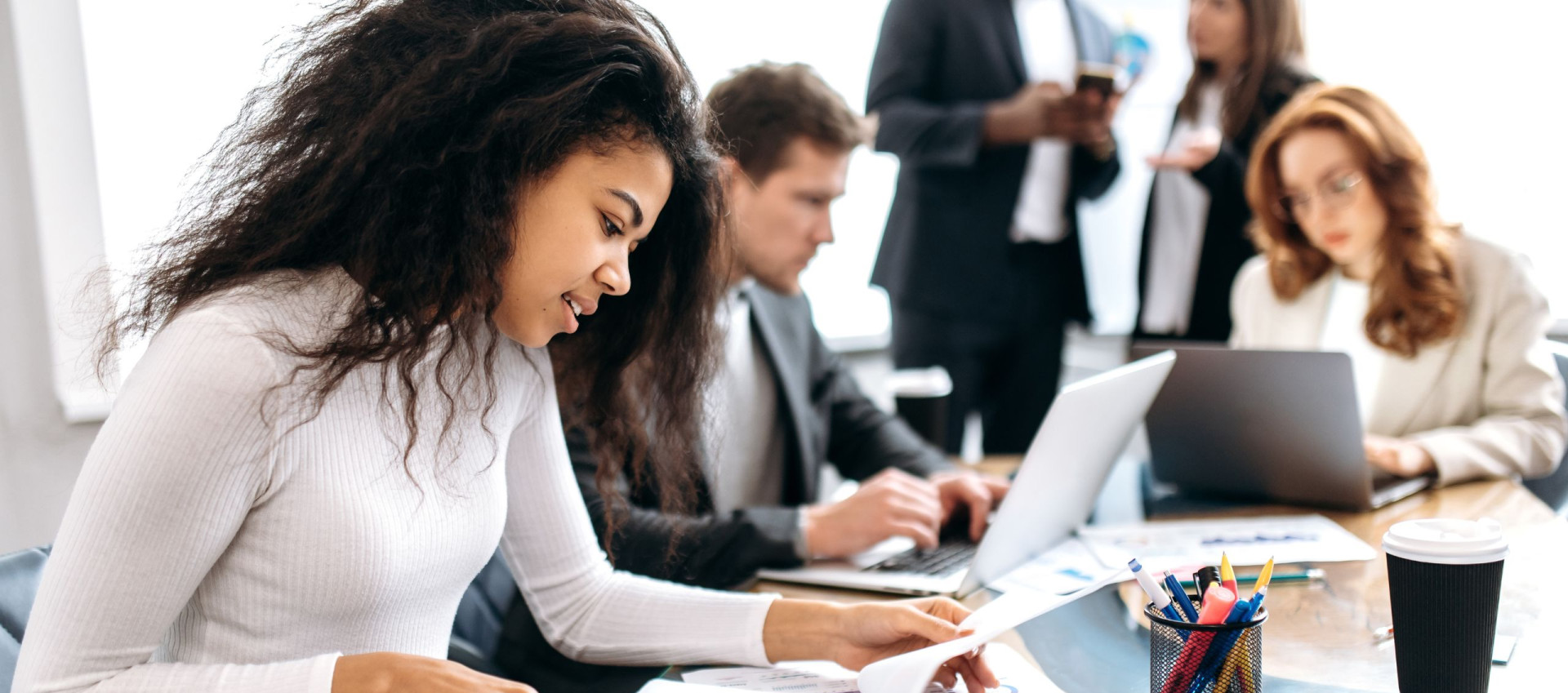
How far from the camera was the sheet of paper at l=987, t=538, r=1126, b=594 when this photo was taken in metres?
1.18

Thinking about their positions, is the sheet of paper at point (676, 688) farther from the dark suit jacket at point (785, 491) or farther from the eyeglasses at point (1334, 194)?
the eyeglasses at point (1334, 194)

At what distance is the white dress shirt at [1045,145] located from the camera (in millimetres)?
2490

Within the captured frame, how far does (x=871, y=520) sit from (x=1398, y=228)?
1.09 meters

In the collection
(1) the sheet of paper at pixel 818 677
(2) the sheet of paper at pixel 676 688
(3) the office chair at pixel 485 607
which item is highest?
(2) the sheet of paper at pixel 676 688

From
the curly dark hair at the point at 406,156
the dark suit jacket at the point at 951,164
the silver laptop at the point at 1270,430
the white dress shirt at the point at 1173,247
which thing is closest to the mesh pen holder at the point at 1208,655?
the curly dark hair at the point at 406,156

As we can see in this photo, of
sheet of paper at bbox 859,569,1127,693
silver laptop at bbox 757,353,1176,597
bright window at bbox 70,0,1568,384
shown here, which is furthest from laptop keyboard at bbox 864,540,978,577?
bright window at bbox 70,0,1568,384

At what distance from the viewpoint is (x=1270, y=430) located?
1441 mm

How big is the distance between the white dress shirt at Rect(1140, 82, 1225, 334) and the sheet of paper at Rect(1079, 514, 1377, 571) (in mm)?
1285

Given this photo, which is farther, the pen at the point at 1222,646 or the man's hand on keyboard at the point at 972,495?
the man's hand on keyboard at the point at 972,495

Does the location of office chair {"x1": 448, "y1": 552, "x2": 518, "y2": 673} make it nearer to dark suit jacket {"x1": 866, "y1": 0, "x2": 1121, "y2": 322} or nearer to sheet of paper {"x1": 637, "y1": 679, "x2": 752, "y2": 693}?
sheet of paper {"x1": 637, "y1": 679, "x2": 752, "y2": 693}

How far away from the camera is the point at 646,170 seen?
0.93 metres

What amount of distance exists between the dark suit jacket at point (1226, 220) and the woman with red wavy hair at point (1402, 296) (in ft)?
1.27

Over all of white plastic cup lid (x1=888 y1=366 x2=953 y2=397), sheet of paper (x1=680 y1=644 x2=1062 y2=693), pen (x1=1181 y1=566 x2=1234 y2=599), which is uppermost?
pen (x1=1181 y1=566 x2=1234 y2=599)

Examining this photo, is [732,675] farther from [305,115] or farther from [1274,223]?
[1274,223]
